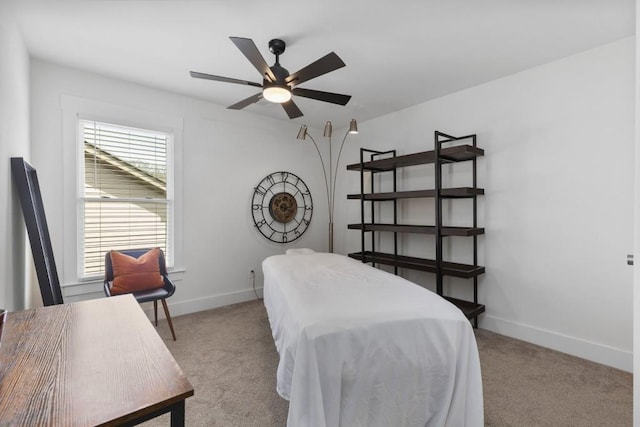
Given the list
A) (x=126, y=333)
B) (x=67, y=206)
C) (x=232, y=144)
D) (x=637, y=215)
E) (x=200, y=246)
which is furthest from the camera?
(x=232, y=144)

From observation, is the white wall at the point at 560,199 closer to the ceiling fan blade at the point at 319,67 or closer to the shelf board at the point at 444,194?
the shelf board at the point at 444,194

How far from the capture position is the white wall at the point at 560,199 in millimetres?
2381

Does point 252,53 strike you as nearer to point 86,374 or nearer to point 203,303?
point 86,374

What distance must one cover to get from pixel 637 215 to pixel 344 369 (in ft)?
4.26

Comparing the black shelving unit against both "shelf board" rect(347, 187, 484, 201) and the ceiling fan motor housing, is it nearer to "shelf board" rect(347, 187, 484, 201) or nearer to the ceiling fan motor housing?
"shelf board" rect(347, 187, 484, 201)

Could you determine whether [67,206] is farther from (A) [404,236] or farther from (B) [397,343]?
(A) [404,236]

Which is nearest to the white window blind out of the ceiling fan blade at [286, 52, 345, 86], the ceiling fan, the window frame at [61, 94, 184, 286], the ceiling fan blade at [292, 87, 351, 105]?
the window frame at [61, 94, 184, 286]

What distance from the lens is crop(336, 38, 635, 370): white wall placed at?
238 cm

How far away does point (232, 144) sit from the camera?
393 cm

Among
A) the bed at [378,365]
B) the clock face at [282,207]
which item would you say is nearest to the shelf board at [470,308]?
the bed at [378,365]

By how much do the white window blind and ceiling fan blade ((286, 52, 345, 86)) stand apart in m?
2.05

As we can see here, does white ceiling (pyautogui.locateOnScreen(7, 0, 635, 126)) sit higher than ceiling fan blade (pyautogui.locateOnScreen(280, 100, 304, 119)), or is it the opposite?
white ceiling (pyautogui.locateOnScreen(7, 0, 635, 126))

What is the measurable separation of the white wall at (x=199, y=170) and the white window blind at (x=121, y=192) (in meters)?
0.15

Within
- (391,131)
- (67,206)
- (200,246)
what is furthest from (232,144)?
(391,131)
